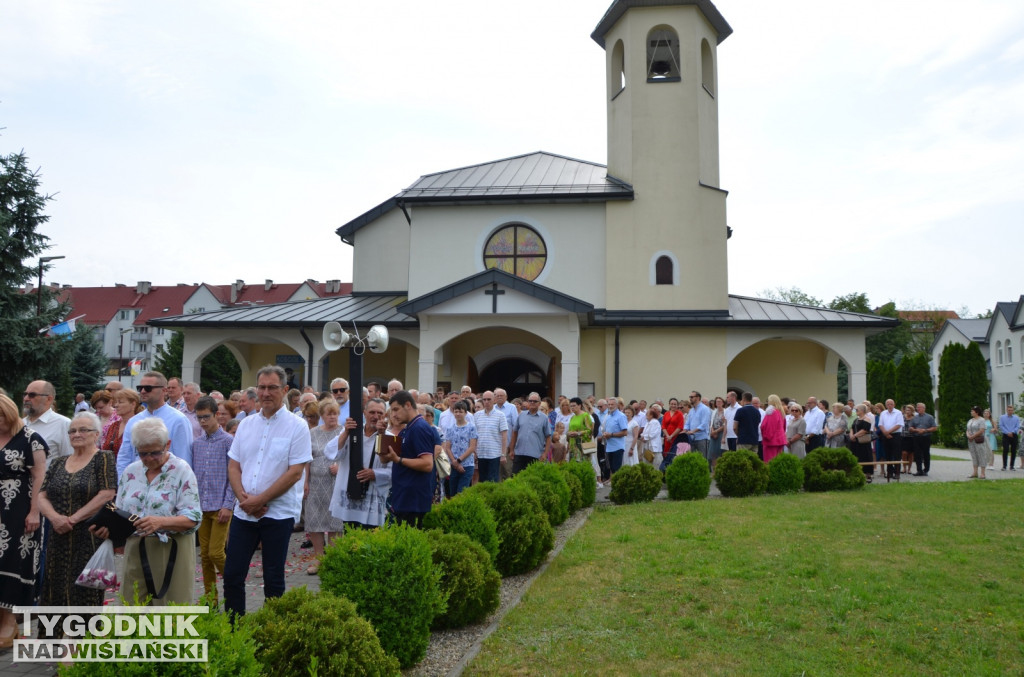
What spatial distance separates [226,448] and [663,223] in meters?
16.8

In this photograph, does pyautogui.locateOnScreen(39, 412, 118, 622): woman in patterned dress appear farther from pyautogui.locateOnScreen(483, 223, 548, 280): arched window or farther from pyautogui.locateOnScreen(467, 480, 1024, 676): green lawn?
pyautogui.locateOnScreen(483, 223, 548, 280): arched window

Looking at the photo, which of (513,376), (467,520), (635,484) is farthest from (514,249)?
(467,520)

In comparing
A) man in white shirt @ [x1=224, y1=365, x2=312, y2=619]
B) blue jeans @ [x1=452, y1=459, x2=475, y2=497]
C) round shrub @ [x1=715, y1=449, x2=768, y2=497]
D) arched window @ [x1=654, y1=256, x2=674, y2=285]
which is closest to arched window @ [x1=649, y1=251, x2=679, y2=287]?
arched window @ [x1=654, y1=256, x2=674, y2=285]

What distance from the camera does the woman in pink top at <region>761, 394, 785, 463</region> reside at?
1391 cm

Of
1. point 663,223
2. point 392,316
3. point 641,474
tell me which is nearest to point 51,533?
point 641,474

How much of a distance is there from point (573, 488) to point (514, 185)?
13.5 m

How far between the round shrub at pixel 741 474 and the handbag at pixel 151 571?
389 inches

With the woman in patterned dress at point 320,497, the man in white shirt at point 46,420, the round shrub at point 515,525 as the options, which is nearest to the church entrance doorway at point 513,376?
the round shrub at point 515,525

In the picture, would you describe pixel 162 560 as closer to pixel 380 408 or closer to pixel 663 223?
pixel 380 408

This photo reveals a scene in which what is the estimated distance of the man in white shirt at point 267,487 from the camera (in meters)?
5.11

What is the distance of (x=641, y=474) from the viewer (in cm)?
1216

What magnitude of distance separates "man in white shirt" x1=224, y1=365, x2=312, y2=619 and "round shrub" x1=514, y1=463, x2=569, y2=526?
12.2ft

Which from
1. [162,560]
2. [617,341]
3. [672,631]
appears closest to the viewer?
[162,560]

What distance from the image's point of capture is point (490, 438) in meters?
10.9
